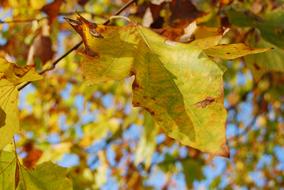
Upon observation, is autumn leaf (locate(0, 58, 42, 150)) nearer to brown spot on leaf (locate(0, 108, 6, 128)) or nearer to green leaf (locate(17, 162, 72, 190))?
brown spot on leaf (locate(0, 108, 6, 128))

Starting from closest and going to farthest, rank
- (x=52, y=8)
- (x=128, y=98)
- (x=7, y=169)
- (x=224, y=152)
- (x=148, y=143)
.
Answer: (x=224, y=152) → (x=7, y=169) → (x=52, y=8) → (x=148, y=143) → (x=128, y=98)

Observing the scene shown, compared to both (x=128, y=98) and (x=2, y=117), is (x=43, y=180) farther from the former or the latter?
(x=128, y=98)

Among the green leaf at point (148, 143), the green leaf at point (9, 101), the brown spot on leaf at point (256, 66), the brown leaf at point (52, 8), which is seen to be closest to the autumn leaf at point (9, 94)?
the green leaf at point (9, 101)

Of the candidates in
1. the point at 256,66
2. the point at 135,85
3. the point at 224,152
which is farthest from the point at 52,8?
the point at 224,152

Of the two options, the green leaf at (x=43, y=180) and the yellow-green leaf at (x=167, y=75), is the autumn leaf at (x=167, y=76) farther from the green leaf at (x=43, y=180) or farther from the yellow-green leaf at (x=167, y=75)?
the green leaf at (x=43, y=180)

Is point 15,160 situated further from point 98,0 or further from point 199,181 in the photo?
point 98,0

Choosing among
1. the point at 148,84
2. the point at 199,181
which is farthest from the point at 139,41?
the point at 199,181
